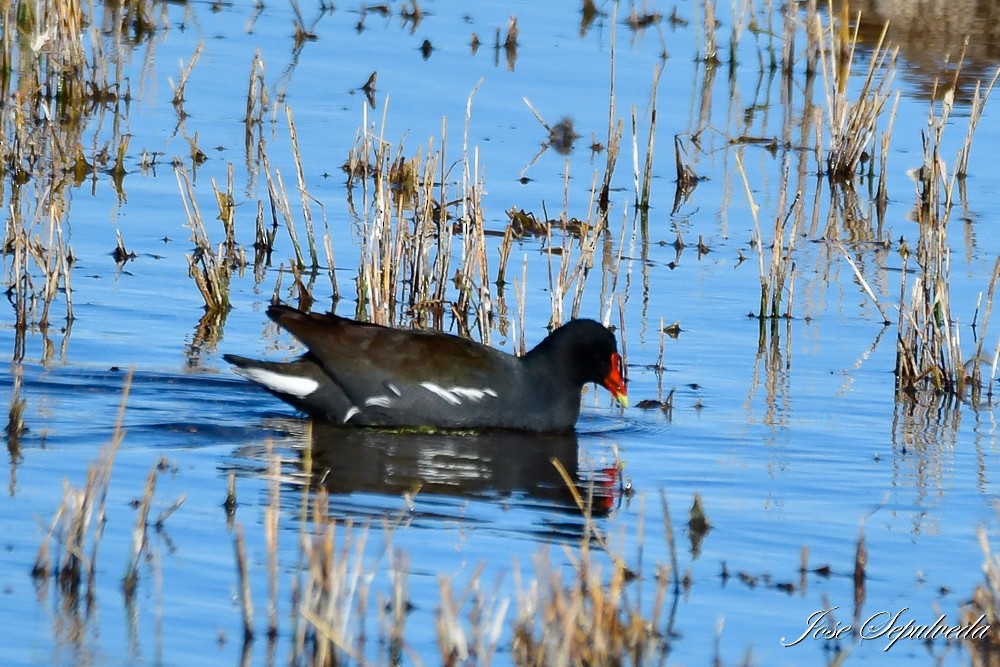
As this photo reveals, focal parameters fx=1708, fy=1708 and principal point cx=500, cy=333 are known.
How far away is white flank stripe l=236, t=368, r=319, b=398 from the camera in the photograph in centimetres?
774

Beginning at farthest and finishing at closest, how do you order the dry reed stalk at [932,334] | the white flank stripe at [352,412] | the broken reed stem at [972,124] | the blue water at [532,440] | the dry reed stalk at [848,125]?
the dry reed stalk at [848,125] → the broken reed stem at [972,124] → the dry reed stalk at [932,334] → the white flank stripe at [352,412] → the blue water at [532,440]

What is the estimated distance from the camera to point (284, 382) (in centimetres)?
778

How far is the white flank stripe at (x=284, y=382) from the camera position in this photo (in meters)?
7.74

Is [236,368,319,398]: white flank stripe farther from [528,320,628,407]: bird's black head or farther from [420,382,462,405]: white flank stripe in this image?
[528,320,628,407]: bird's black head

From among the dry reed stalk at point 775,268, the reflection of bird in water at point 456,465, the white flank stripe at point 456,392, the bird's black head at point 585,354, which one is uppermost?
the dry reed stalk at point 775,268

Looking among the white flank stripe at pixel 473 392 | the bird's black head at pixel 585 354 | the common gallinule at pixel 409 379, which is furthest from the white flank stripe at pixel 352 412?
the bird's black head at pixel 585 354

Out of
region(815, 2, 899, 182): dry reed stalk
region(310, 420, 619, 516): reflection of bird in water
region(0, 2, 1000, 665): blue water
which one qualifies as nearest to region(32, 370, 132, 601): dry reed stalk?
region(0, 2, 1000, 665): blue water

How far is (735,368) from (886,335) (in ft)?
3.89

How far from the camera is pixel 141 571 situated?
5.50 meters

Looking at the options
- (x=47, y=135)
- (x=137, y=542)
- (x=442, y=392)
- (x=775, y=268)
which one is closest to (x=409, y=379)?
(x=442, y=392)

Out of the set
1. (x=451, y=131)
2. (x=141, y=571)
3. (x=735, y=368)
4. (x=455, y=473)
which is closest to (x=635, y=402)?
(x=735, y=368)

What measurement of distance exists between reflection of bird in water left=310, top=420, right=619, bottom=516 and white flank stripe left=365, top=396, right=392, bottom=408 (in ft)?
0.44

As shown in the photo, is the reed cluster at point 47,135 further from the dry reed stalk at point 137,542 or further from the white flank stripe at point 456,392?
the dry reed stalk at point 137,542

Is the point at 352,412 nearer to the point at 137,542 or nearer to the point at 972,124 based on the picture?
the point at 137,542
